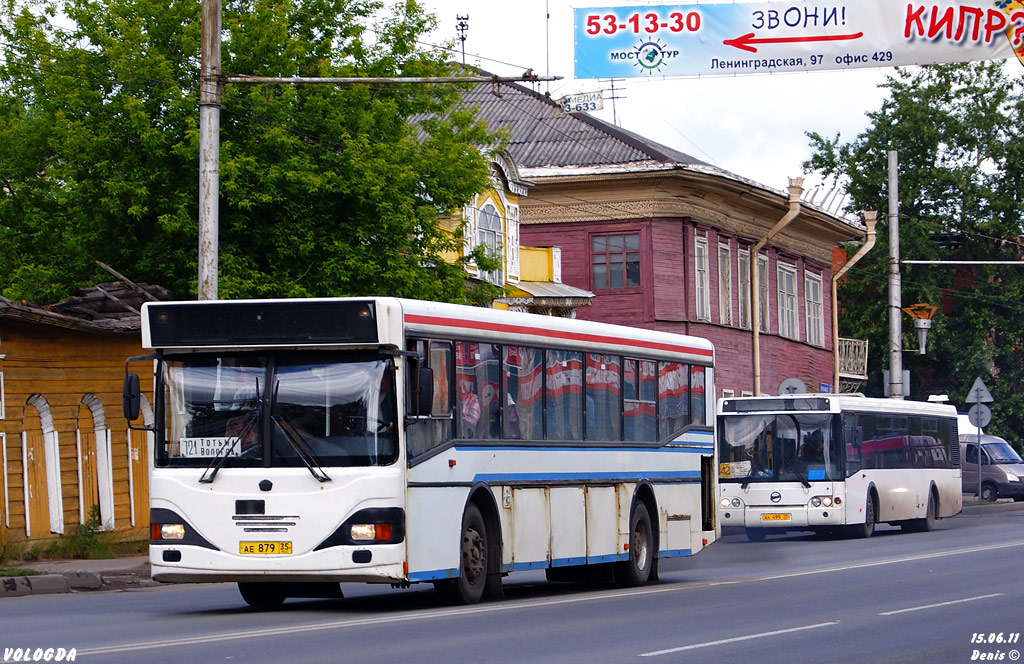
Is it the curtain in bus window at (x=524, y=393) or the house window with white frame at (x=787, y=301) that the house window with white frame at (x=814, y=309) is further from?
the curtain in bus window at (x=524, y=393)

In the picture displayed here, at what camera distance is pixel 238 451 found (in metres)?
14.6

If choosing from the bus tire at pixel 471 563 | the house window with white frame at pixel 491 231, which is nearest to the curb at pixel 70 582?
the bus tire at pixel 471 563

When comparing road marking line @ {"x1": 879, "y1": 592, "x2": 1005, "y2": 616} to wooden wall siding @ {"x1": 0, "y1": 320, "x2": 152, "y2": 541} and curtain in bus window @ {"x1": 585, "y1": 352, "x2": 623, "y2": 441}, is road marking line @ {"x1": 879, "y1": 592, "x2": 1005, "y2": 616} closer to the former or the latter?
curtain in bus window @ {"x1": 585, "y1": 352, "x2": 623, "y2": 441}

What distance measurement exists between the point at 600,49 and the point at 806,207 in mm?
33018

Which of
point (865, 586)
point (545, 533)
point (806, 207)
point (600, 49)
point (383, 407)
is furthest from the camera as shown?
point (806, 207)

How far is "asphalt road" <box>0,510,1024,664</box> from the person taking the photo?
11.7m

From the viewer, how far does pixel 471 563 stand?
1580 centimetres

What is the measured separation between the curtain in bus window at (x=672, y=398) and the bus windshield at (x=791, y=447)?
11.2 m

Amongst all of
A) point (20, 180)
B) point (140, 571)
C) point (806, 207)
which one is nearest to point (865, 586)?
point (140, 571)

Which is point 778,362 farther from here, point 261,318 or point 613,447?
point 261,318

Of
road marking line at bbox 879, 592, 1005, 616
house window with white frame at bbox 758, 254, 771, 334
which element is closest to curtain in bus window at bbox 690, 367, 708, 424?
road marking line at bbox 879, 592, 1005, 616

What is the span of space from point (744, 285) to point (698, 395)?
Result: 30.5 metres

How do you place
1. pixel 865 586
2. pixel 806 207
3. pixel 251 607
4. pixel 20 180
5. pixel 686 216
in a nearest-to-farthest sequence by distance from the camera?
1. pixel 251 607
2. pixel 865 586
3. pixel 20 180
4. pixel 686 216
5. pixel 806 207

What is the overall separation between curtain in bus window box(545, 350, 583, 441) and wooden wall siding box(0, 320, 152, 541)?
29.0 feet
